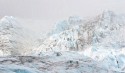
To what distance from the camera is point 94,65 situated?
68.8m

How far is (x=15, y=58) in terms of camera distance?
214 ft

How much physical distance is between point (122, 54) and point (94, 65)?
12195cm

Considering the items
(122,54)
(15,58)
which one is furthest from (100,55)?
(15,58)

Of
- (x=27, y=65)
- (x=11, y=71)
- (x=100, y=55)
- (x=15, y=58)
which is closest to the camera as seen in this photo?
(x=11, y=71)

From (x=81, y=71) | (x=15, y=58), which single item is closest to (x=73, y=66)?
(x=81, y=71)

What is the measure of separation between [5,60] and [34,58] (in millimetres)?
7162

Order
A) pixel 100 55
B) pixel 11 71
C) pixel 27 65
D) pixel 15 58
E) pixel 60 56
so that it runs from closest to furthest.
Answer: pixel 11 71
pixel 27 65
pixel 15 58
pixel 60 56
pixel 100 55

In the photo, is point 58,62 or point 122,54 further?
point 122,54

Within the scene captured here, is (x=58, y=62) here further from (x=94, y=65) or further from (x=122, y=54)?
(x=122, y=54)

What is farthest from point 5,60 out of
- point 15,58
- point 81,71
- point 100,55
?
point 100,55

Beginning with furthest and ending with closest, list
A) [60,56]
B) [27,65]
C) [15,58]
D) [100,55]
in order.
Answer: [100,55], [60,56], [15,58], [27,65]

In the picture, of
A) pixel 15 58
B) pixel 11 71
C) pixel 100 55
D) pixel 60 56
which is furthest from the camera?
pixel 100 55

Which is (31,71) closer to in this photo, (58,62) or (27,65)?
(27,65)

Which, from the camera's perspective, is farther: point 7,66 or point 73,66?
point 73,66
